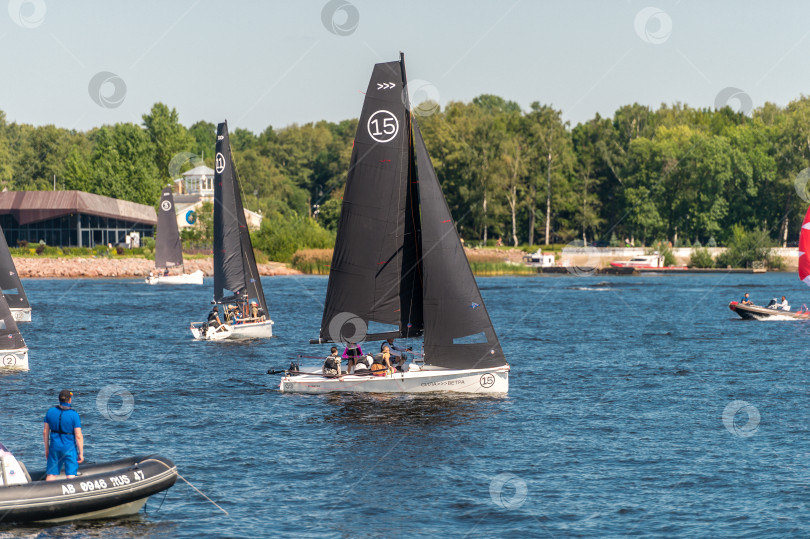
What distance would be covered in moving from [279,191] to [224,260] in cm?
13861

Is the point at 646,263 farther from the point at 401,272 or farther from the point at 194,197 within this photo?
the point at 401,272

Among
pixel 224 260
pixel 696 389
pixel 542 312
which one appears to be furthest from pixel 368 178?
pixel 542 312

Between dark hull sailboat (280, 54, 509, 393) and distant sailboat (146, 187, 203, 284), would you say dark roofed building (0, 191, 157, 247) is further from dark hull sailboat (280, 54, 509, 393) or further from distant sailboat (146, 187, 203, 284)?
dark hull sailboat (280, 54, 509, 393)

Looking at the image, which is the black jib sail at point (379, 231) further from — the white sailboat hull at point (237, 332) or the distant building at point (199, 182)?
the distant building at point (199, 182)

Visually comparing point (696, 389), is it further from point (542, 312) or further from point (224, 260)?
point (542, 312)

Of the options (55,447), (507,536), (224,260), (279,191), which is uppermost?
(279,191)

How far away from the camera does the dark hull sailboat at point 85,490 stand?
20.7 metres

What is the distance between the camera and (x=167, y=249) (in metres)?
113

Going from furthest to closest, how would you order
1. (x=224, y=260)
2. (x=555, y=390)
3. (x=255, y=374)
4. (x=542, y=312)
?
(x=542, y=312), (x=224, y=260), (x=255, y=374), (x=555, y=390)

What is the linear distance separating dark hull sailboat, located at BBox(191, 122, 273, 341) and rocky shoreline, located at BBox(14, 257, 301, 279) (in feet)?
244

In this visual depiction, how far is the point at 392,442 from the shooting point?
29.4 metres

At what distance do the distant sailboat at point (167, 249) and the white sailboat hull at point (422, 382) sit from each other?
7736 cm

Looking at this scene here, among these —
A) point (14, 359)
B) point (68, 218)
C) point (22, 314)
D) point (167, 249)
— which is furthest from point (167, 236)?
point (14, 359)

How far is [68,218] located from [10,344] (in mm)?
106816
